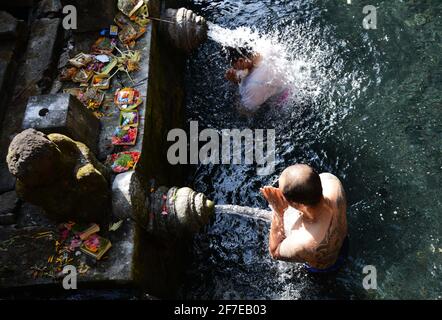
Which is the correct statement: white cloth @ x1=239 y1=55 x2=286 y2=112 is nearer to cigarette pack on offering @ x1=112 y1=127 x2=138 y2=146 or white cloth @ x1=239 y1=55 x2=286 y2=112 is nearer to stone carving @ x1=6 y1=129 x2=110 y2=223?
cigarette pack on offering @ x1=112 y1=127 x2=138 y2=146

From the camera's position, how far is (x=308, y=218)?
3930 millimetres

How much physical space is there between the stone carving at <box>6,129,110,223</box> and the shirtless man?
166cm

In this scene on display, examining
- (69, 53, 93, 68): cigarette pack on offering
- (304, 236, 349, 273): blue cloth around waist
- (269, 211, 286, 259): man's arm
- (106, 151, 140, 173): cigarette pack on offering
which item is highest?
A: (69, 53, 93, 68): cigarette pack on offering

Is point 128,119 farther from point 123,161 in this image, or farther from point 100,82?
point 100,82

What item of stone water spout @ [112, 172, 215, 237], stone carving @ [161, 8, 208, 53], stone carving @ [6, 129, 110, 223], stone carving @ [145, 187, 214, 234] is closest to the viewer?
stone carving @ [6, 129, 110, 223]

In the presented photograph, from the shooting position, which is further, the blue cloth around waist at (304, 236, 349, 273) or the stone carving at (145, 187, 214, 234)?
the stone carving at (145, 187, 214, 234)

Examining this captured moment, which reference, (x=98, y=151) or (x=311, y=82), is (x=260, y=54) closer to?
(x=311, y=82)

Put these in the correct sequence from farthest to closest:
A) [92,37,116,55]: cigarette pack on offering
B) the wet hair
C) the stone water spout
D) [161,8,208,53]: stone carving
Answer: [161,8,208,53]: stone carving < the wet hair < [92,37,116,55]: cigarette pack on offering < the stone water spout

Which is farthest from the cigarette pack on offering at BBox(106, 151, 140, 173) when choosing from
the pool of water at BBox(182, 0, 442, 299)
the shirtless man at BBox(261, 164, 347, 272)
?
the shirtless man at BBox(261, 164, 347, 272)

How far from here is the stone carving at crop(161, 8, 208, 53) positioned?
6273 millimetres

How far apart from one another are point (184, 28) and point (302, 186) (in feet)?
12.0

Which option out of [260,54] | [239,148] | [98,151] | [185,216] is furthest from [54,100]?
[260,54]

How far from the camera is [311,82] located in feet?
20.0

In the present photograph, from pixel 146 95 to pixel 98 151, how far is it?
0.92 meters
